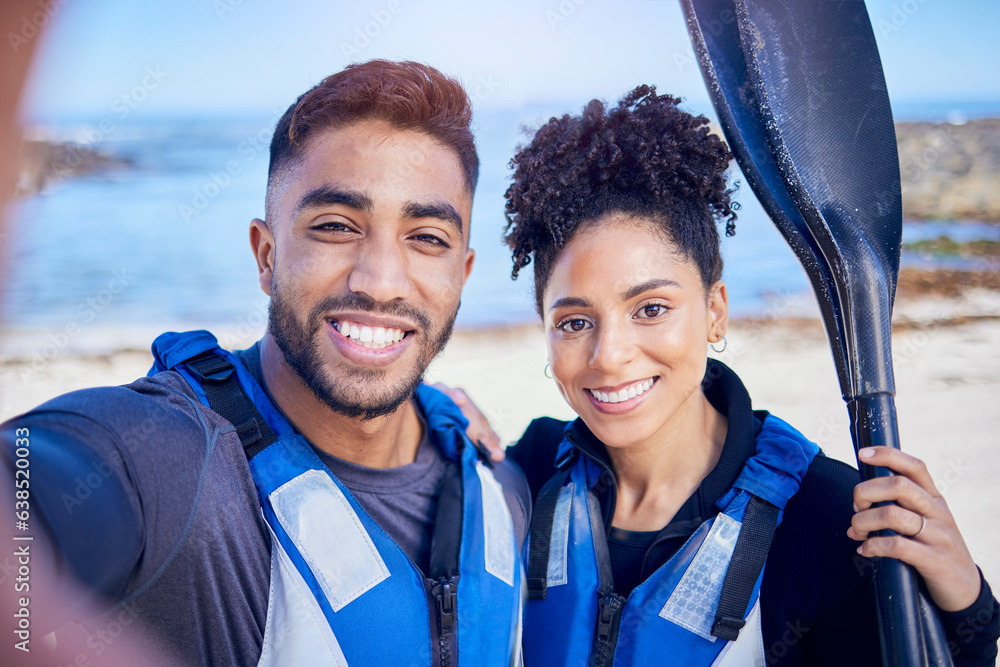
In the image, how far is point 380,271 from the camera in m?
2.34

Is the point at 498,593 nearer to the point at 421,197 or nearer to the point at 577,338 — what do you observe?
the point at 577,338

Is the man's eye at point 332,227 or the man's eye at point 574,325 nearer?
the man's eye at point 332,227

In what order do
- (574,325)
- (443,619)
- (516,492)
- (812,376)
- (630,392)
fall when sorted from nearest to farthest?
(443,619) < (630,392) < (574,325) < (516,492) < (812,376)

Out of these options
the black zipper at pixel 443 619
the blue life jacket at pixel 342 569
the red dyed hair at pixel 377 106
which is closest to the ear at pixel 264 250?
the red dyed hair at pixel 377 106

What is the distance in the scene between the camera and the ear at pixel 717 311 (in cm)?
263

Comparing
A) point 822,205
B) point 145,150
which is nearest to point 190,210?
point 145,150

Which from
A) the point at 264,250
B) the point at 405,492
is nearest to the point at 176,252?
the point at 264,250

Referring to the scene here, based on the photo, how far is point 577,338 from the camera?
253 cm

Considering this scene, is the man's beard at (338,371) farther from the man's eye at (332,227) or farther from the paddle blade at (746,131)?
the paddle blade at (746,131)

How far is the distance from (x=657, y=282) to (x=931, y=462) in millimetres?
5764

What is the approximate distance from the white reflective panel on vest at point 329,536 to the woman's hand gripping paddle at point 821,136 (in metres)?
1.69

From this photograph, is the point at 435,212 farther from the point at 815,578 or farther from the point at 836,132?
the point at 815,578

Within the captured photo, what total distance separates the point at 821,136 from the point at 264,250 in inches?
82.7

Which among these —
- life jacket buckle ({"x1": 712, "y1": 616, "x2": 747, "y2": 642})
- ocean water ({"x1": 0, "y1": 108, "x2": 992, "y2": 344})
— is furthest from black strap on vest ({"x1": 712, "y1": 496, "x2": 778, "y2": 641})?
ocean water ({"x1": 0, "y1": 108, "x2": 992, "y2": 344})
